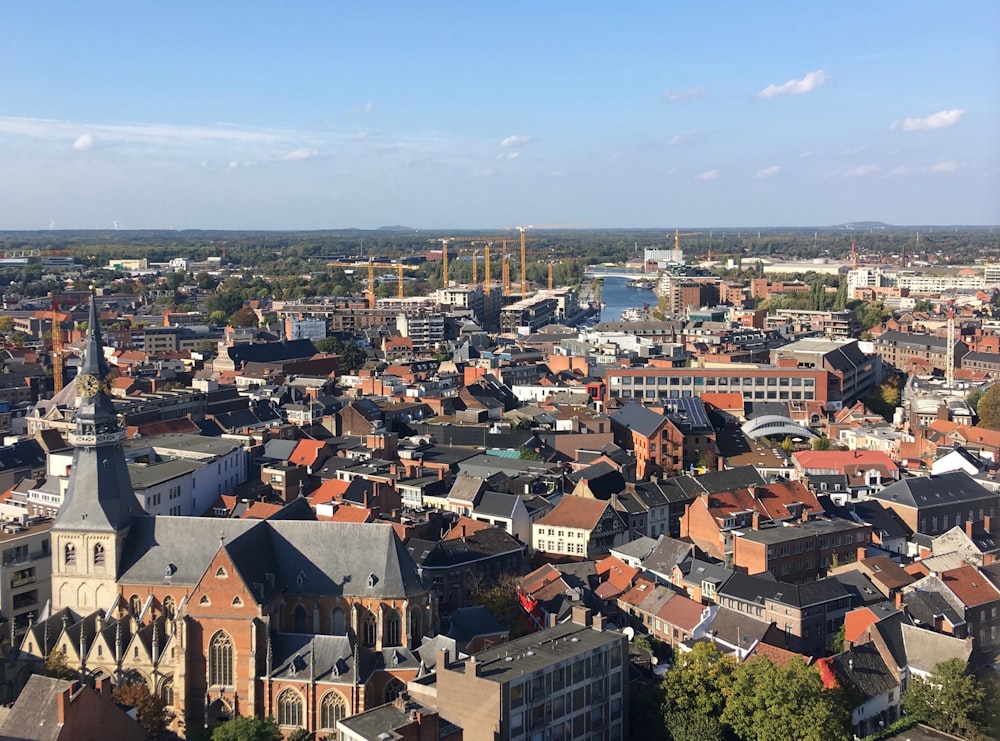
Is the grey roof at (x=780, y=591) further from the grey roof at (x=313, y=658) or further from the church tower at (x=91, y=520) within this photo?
the church tower at (x=91, y=520)

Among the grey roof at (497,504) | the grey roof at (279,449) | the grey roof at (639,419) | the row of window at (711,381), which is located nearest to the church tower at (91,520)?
the grey roof at (497,504)

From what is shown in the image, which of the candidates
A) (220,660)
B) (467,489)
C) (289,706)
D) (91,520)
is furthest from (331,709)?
(467,489)

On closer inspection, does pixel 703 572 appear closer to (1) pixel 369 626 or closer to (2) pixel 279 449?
(1) pixel 369 626

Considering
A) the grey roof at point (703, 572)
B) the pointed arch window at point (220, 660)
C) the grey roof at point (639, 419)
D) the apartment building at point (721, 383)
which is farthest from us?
the apartment building at point (721, 383)

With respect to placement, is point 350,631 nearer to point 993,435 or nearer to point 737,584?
point 737,584

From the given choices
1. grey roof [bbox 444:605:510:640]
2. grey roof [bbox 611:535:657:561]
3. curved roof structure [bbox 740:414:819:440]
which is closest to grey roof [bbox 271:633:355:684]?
grey roof [bbox 444:605:510:640]

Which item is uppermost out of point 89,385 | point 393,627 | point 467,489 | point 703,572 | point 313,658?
point 89,385

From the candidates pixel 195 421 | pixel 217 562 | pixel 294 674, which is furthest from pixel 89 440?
pixel 195 421
